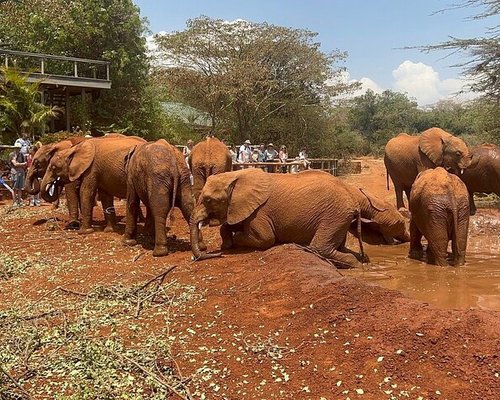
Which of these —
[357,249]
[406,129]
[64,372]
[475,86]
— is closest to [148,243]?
[357,249]

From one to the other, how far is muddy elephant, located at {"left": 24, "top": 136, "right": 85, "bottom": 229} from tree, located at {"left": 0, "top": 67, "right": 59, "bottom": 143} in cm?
731

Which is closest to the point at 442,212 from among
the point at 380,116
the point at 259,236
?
the point at 259,236

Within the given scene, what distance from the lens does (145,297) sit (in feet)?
21.5

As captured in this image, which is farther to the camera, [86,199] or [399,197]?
[399,197]

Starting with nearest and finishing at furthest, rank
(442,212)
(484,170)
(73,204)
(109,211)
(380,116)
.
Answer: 1. (442,212)
2. (109,211)
3. (73,204)
4. (484,170)
5. (380,116)

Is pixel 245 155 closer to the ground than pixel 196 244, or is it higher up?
higher up

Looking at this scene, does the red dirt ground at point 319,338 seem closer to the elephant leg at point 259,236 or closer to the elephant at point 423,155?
the elephant leg at point 259,236

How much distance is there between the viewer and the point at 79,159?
11.4 m

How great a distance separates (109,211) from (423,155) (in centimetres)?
779

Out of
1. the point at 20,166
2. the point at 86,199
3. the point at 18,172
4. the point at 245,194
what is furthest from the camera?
the point at 18,172

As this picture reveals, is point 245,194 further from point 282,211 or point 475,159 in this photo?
point 475,159

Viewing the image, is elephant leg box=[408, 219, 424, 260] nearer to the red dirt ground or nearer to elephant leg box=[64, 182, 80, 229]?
the red dirt ground

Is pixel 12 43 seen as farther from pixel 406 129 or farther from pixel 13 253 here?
pixel 406 129

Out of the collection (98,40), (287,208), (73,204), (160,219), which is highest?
(98,40)
